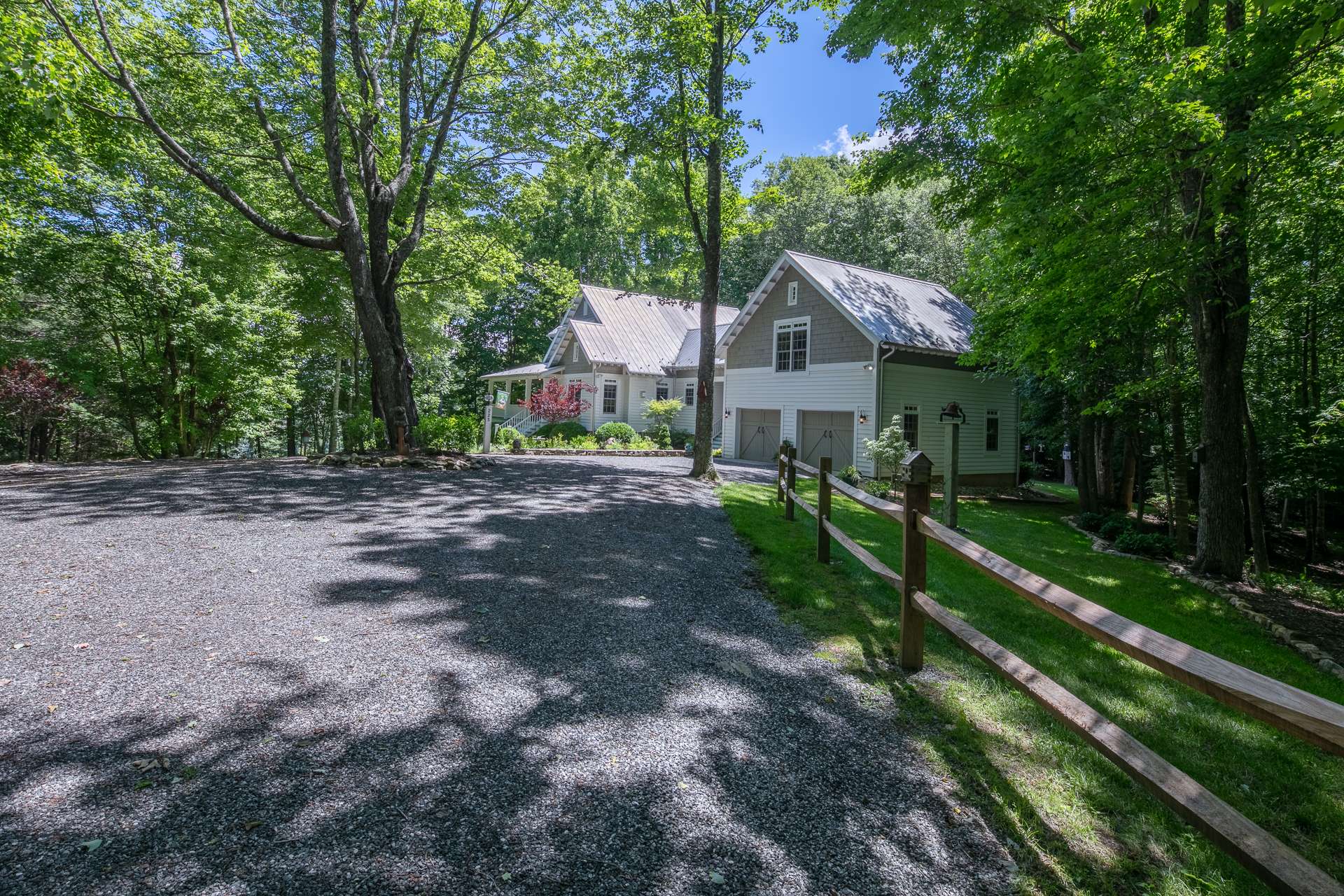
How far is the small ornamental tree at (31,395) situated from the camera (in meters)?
15.5

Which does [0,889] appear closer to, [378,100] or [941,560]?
[941,560]

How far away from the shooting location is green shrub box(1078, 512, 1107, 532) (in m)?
13.1

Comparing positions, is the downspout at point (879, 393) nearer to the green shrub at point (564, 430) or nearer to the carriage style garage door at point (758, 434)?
the carriage style garage door at point (758, 434)

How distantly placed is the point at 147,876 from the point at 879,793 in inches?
102

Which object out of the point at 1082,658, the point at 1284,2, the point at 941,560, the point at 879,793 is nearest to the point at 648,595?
the point at 879,793

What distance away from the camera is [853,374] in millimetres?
18031

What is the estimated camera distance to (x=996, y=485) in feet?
66.5

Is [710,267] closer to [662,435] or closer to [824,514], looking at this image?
[824,514]

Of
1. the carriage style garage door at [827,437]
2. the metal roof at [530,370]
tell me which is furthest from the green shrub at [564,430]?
the carriage style garage door at [827,437]

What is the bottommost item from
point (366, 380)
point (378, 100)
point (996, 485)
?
point (996, 485)

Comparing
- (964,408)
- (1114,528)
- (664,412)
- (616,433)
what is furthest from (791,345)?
(1114,528)

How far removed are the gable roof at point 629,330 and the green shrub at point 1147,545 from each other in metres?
17.8

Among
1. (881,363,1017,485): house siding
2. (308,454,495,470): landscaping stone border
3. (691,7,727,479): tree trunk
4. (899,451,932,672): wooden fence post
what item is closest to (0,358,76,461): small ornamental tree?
(308,454,495,470): landscaping stone border

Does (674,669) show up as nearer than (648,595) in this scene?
Yes
